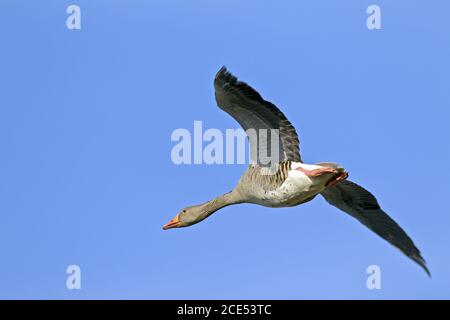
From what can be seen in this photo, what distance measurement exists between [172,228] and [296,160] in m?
2.41

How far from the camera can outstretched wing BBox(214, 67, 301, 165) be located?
12.1 m

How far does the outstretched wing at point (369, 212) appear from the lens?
44.4 ft

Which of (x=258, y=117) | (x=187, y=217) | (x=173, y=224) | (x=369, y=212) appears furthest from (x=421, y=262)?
(x=173, y=224)

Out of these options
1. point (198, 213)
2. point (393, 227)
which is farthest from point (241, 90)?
point (393, 227)

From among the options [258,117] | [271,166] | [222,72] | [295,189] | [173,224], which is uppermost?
[222,72]

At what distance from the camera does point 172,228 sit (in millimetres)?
14000

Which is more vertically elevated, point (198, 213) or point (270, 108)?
point (270, 108)

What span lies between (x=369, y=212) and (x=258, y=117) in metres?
2.48

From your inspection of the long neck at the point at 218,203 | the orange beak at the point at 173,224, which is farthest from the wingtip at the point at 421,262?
the orange beak at the point at 173,224

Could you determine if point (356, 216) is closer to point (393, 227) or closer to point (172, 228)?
point (393, 227)

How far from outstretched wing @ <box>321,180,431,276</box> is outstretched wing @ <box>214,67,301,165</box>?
1.31 meters

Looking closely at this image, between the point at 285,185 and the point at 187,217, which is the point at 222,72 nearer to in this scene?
the point at 285,185

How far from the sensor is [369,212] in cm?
1379

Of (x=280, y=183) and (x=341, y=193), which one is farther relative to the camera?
(x=341, y=193)
